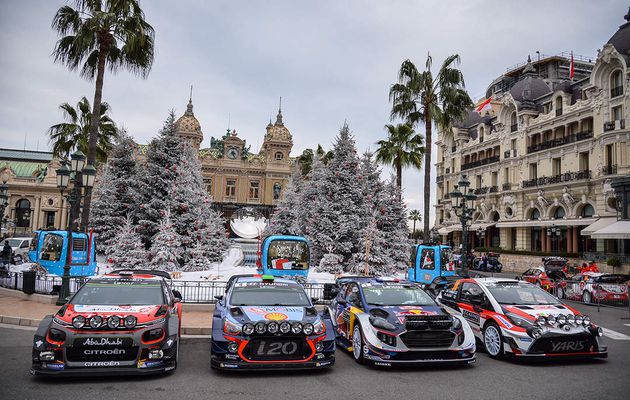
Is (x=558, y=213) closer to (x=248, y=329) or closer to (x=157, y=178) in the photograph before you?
(x=157, y=178)

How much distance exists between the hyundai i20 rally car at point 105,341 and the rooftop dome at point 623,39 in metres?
40.2

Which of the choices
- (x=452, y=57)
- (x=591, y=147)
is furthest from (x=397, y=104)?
(x=591, y=147)

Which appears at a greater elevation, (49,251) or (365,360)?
(49,251)

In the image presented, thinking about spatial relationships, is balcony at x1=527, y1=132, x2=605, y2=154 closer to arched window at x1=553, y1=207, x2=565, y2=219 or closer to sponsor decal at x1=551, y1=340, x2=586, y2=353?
arched window at x1=553, y1=207, x2=565, y2=219

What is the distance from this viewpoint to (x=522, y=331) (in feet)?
28.3

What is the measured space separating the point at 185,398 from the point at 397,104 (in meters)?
25.2

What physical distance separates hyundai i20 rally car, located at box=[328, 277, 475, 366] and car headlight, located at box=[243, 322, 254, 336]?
2.14 metres

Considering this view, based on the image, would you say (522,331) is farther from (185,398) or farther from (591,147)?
(591,147)

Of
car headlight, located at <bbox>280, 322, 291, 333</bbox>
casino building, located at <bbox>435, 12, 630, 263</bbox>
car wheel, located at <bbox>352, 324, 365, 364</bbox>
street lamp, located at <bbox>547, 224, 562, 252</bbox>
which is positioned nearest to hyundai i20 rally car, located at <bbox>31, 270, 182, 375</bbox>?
car headlight, located at <bbox>280, 322, 291, 333</bbox>

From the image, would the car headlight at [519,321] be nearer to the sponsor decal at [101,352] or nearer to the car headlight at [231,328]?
the car headlight at [231,328]

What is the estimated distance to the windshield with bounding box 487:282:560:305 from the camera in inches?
381

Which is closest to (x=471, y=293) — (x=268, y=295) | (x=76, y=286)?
(x=268, y=295)

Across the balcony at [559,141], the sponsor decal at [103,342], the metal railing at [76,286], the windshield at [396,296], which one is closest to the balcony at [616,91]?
the balcony at [559,141]

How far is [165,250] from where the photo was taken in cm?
2325
